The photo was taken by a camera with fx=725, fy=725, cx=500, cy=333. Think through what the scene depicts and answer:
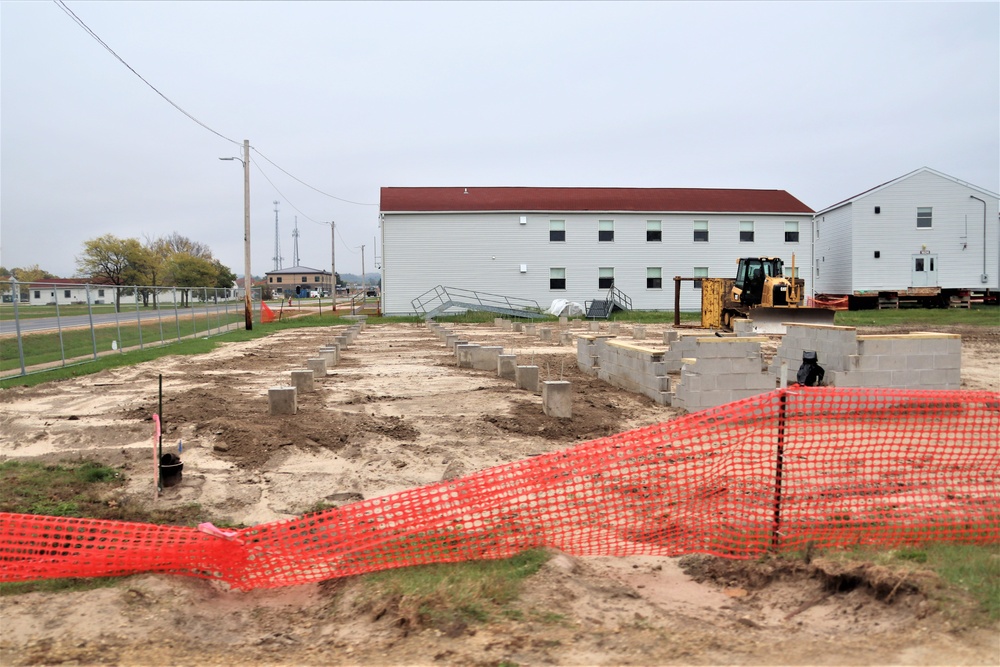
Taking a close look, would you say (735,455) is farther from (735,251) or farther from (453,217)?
(735,251)

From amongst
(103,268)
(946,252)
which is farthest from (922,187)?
(103,268)

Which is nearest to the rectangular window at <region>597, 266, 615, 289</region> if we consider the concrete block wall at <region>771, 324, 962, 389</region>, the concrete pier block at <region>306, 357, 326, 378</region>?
the concrete pier block at <region>306, 357, 326, 378</region>

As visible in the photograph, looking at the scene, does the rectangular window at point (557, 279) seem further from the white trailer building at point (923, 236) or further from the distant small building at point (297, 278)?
the distant small building at point (297, 278)

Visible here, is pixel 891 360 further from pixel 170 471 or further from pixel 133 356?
pixel 133 356

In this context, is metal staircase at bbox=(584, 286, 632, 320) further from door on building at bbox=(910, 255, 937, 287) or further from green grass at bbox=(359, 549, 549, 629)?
green grass at bbox=(359, 549, 549, 629)

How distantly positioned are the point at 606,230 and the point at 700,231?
6.15 meters

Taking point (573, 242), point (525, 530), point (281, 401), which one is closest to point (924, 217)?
point (573, 242)

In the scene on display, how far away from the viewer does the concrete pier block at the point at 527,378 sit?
1349 centimetres

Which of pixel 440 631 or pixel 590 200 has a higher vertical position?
pixel 590 200

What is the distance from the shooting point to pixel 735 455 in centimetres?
771

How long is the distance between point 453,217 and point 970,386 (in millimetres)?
33726

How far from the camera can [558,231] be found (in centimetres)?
4528

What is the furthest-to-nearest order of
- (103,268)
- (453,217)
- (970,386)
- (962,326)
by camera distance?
(103,268), (453,217), (962,326), (970,386)

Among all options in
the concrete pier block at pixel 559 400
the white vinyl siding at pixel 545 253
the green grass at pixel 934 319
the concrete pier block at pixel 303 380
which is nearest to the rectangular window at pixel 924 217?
the white vinyl siding at pixel 545 253
